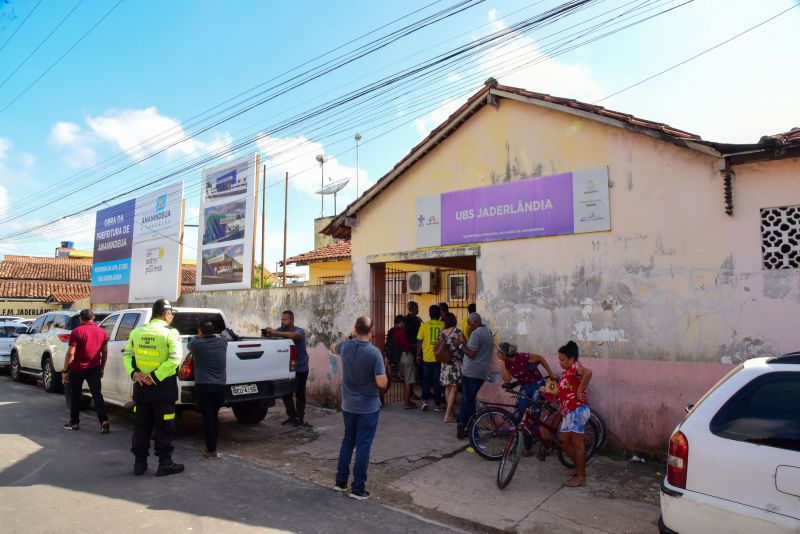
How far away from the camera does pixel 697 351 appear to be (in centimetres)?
631

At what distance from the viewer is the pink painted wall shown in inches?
247

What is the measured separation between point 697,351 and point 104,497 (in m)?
6.53

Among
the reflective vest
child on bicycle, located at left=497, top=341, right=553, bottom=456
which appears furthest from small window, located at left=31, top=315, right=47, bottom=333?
child on bicycle, located at left=497, top=341, right=553, bottom=456

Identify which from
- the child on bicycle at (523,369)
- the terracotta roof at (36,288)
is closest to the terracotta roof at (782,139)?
the child on bicycle at (523,369)

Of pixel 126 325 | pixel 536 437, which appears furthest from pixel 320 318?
pixel 536 437

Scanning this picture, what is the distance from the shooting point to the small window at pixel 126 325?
27.7 feet

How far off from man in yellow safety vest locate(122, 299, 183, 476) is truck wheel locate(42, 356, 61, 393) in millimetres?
6905

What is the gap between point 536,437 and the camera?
6230 millimetres

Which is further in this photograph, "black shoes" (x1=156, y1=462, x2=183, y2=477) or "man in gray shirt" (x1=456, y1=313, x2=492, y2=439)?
"man in gray shirt" (x1=456, y1=313, x2=492, y2=439)

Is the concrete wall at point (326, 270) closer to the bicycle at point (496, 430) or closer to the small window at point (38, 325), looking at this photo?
the small window at point (38, 325)

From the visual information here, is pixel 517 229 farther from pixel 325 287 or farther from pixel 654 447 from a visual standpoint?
pixel 325 287

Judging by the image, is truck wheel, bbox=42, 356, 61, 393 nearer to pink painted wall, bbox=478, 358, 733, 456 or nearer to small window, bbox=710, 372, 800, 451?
pink painted wall, bbox=478, 358, 733, 456

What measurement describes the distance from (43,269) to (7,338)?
2633cm

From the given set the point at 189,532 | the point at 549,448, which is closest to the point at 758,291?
the point at 549,448
